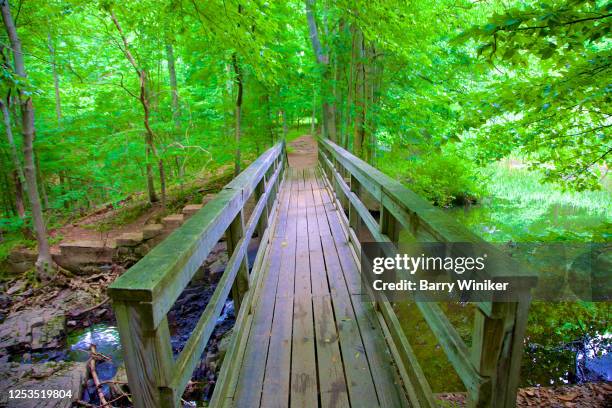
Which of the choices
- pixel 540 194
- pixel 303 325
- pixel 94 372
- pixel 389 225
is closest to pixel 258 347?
pixel 303 325

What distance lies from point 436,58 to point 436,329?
37.3 ft

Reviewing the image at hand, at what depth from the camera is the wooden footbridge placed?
1102mm

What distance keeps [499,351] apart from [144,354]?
3.73 ft

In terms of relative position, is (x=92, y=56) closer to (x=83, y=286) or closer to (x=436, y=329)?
(x=83, y=286)

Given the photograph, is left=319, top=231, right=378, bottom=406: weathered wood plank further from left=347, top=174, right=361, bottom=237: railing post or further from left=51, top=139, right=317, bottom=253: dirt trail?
left=51, top=139, right=317, bottom=253: dirt trail

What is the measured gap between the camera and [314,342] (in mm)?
2465

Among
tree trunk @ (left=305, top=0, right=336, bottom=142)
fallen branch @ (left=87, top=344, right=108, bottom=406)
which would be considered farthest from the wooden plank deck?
tree trunk @ (left=305, top=0, right=336, bottom=142)

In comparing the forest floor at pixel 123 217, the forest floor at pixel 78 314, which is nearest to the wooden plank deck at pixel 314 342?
the forest floor at pixel 78 314

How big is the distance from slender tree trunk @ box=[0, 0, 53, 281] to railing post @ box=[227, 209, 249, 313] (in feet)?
18.0

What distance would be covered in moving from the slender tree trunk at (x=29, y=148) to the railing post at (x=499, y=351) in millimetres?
7262

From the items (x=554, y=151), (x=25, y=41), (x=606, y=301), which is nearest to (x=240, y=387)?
(x=606, y=301)

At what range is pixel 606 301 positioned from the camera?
208 inches

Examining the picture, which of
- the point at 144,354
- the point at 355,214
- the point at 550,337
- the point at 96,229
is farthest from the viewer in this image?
the point at 96,229

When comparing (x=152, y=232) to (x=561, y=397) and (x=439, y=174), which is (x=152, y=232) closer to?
(x=561, y=397)
